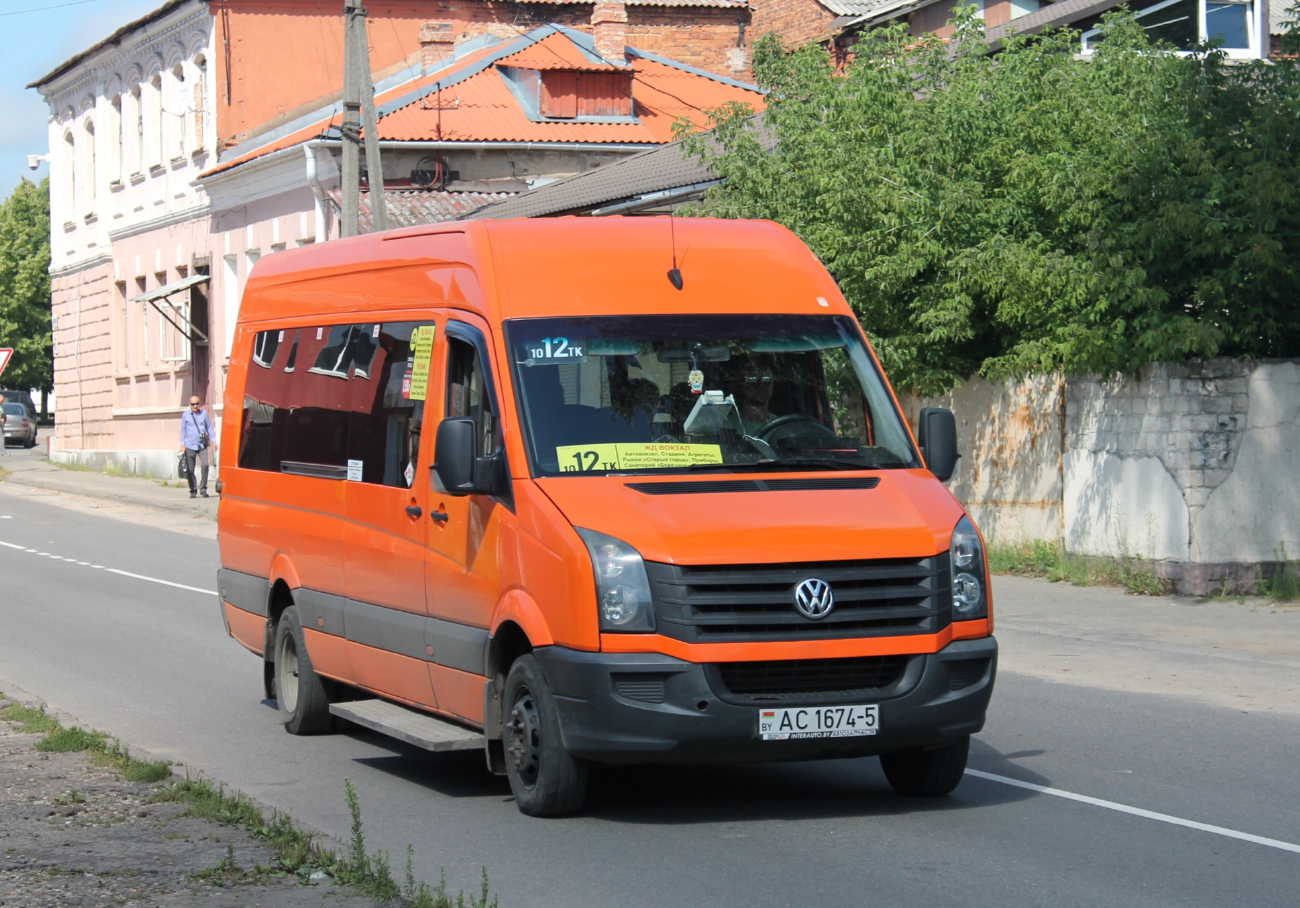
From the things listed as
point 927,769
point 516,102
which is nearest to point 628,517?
point 927,769

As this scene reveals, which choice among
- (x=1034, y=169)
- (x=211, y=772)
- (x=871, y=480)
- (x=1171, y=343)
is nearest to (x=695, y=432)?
(x=871, y=480)

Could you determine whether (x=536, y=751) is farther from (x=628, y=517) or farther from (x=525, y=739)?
(x=628, y=517)

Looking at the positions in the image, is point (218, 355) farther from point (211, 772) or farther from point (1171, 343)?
point (211, 772)

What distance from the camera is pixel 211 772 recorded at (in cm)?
862

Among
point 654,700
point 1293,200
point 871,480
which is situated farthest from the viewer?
point 1293,200

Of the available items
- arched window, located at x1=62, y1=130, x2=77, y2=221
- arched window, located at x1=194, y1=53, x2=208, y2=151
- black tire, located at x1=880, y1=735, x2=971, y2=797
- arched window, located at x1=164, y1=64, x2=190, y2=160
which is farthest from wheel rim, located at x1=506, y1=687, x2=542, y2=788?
arched window, located at x1=62, y1=130, x2=77, y2=221

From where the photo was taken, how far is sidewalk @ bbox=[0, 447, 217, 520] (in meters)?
31.7

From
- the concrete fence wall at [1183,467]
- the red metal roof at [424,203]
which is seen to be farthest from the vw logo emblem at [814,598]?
the red metal roof at [424,203]

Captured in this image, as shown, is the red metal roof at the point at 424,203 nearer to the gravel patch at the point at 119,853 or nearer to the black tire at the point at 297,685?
the black tire at the point at 297,685

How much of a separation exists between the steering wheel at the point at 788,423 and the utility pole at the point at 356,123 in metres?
16.0

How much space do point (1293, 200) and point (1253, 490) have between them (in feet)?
7.96

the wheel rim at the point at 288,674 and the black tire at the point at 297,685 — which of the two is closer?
the black tire at the point at 297,685

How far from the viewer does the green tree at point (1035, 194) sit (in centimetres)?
1484

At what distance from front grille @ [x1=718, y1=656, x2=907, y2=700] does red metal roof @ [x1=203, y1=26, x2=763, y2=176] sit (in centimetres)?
2736
